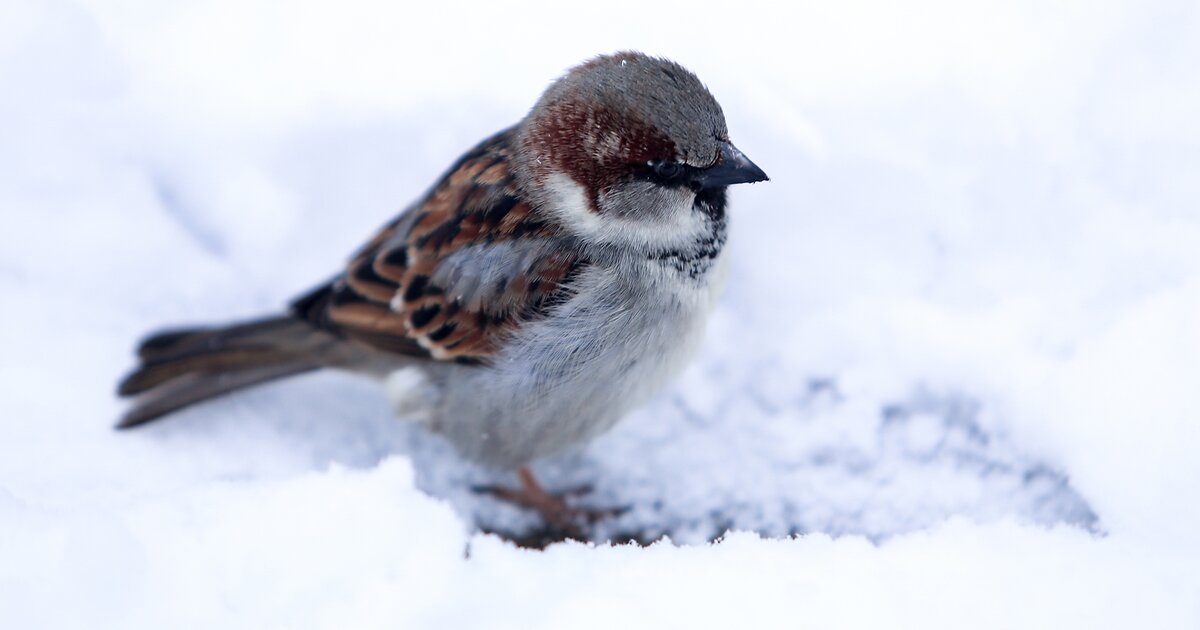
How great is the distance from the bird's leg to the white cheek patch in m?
0.77

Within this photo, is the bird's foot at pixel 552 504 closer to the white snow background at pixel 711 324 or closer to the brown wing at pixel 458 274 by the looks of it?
the white snow background at pixel 711 324

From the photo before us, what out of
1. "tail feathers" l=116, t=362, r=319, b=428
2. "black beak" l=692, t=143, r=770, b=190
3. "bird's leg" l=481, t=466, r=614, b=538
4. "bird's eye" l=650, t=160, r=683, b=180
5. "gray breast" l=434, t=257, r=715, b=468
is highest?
"black beak" l=692, t=143, r=770, b=190

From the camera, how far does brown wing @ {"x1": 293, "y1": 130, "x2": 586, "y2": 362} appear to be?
2.46m

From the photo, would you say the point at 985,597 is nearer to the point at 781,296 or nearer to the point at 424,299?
the point at 781,296

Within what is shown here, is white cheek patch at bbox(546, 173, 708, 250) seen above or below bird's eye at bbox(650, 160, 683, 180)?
below

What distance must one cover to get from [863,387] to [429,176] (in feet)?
4.71

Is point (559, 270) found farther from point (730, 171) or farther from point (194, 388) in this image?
point (194, 388)

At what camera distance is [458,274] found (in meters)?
2.55

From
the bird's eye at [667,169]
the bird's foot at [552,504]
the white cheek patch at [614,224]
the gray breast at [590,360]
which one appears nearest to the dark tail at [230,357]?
the gray breast at [590,360]

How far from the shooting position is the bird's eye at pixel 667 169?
7.58 feet

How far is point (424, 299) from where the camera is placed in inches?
103

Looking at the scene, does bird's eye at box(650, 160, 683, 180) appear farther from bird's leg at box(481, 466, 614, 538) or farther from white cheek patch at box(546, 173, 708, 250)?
bird's leg at box(481, 466, 614, 538)

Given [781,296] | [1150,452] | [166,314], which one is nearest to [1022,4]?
[781,296]

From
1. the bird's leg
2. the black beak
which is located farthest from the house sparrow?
the bird's leg
